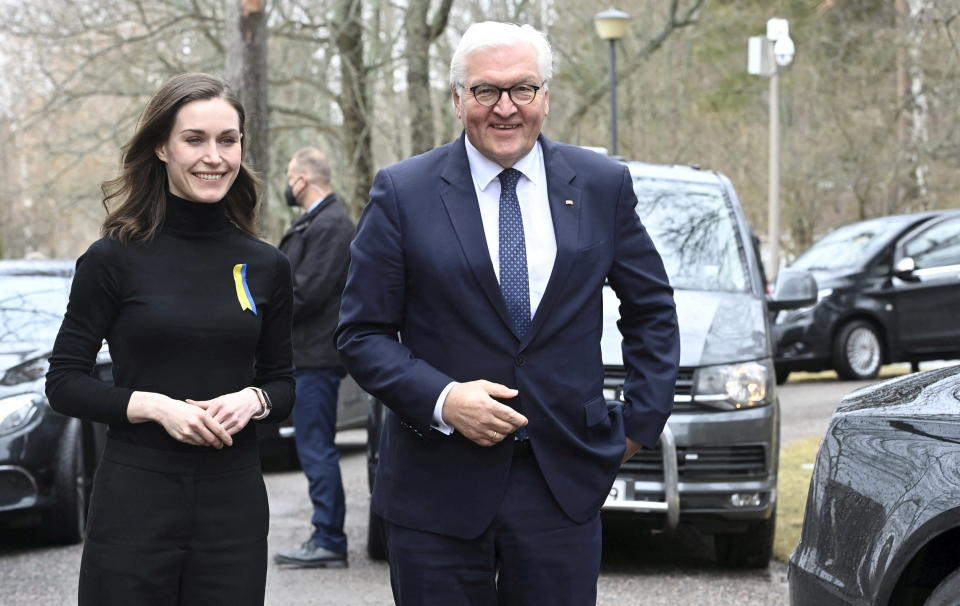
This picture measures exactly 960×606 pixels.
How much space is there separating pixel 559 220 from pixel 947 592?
130cm

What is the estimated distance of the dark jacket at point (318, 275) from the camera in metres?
7.27

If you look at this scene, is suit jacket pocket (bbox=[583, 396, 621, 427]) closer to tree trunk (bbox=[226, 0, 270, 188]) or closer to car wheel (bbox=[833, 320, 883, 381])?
tree trunk (bbox=[226, 0, 270, 188])

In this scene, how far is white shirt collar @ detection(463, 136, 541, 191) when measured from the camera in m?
3.33

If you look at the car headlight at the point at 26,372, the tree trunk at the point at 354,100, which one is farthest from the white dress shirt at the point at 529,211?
the tree trunk at the point at 354,100

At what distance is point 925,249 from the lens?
14984 millimetres

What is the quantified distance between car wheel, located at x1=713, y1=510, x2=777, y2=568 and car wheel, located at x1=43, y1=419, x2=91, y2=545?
3.50m

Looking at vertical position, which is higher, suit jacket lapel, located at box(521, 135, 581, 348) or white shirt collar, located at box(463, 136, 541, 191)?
white shirt collar, located at box(463, 136, 541, 191)

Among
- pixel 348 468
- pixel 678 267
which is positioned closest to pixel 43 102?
pixel 348 468

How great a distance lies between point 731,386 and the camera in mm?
6609

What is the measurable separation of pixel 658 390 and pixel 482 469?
0.49 m

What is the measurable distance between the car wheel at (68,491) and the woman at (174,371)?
460 cm

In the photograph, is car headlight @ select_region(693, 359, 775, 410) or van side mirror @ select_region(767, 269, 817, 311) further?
van side mirror @ select_region(767, 269, 817, 311)

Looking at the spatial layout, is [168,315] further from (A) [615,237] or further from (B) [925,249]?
(B) [925,249]

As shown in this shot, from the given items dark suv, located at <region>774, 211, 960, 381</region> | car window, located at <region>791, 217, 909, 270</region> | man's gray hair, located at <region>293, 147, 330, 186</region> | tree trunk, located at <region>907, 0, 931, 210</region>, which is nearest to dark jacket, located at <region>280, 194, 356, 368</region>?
man's gray hair, located at <region>293, 147, 330, 186</region>
